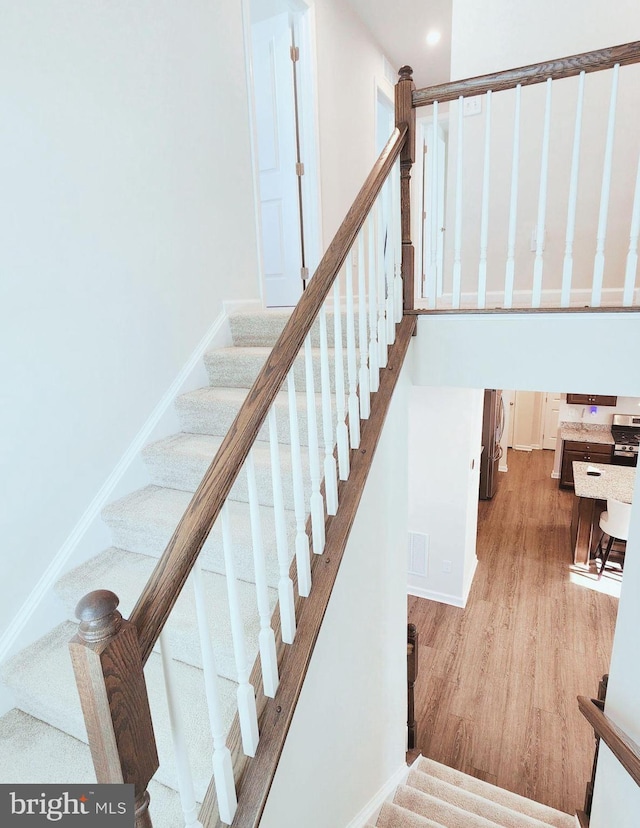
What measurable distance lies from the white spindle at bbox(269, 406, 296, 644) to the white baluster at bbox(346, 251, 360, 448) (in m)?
0.46

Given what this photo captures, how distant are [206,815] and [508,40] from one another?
392 centimetres

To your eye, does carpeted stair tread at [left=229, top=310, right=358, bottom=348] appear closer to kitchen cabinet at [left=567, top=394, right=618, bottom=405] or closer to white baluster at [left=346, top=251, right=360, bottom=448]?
white baluster at [left=346, top=251, right=360, bottom=448]

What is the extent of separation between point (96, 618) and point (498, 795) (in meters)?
3.03

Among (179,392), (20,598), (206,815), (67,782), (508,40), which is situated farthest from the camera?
(508,40)

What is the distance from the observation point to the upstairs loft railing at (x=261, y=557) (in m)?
0.75

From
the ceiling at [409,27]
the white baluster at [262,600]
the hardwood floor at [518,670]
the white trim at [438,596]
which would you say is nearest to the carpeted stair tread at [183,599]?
the white baluster at [262,600]

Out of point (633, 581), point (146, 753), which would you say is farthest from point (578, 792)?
point (146, 753)

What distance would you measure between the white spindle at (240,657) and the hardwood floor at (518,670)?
271cm

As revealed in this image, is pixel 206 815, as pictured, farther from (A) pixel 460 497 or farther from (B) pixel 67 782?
(A) pixel 460 497

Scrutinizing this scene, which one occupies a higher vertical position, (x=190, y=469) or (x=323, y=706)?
(x=190, y=469)

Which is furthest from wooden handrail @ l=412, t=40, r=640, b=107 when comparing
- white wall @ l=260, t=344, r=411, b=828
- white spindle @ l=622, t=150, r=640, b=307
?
white wall @ l=260, t=344, r=411, b=828

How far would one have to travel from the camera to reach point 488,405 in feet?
21.4

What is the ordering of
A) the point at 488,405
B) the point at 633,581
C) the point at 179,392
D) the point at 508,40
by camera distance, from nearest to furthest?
the point at 633,581 < the point at 179,392 < the point at 508,40 < the point at 488,405

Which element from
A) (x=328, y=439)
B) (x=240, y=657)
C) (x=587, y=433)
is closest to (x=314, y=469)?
(x=328, y=439)
